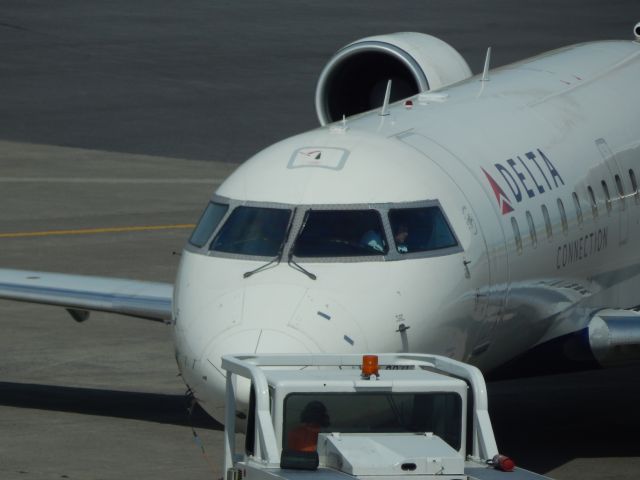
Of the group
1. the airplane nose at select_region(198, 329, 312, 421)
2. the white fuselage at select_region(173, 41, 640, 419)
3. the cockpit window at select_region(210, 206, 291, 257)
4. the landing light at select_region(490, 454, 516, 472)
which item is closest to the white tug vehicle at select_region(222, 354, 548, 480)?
the landing light at select_region(490, 454, 516, 472)

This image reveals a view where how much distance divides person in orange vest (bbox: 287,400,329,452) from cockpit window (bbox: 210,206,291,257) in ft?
5.92

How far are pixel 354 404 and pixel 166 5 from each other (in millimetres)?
51000

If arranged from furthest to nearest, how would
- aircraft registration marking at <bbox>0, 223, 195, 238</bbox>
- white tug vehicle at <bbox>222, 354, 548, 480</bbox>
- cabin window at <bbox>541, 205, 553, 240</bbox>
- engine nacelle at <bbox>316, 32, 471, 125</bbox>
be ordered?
aircraft registration marking at <bbox>0, 223, 195, 238</bbox>, engine nacelle at <bbox>316, 32, 471, 125</bbox>, cabin window at <bbox>541, 205, 553, 240</bbox>, white tug vehicle at <bbox>222, 354, 548, 480</bbox>

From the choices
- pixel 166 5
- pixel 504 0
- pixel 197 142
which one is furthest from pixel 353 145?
pixel 504 0

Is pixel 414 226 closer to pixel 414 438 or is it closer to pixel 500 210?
pixel 500 210

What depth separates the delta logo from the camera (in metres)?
15.2

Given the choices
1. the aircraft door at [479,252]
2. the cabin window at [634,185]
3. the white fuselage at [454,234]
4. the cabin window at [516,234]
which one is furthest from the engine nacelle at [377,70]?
the aircraft door at [479,252]

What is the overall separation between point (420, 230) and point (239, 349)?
202cm

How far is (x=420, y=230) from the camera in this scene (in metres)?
13.9

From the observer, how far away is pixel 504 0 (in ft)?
216

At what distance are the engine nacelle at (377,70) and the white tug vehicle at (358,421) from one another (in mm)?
8566

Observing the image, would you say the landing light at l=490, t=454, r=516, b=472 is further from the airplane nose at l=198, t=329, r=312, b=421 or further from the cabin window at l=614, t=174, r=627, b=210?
the cabin window at l=614, t=174, r=627, b=210

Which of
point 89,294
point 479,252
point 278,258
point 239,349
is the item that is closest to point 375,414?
point 239,349

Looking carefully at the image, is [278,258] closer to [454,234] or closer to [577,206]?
[454,234]
